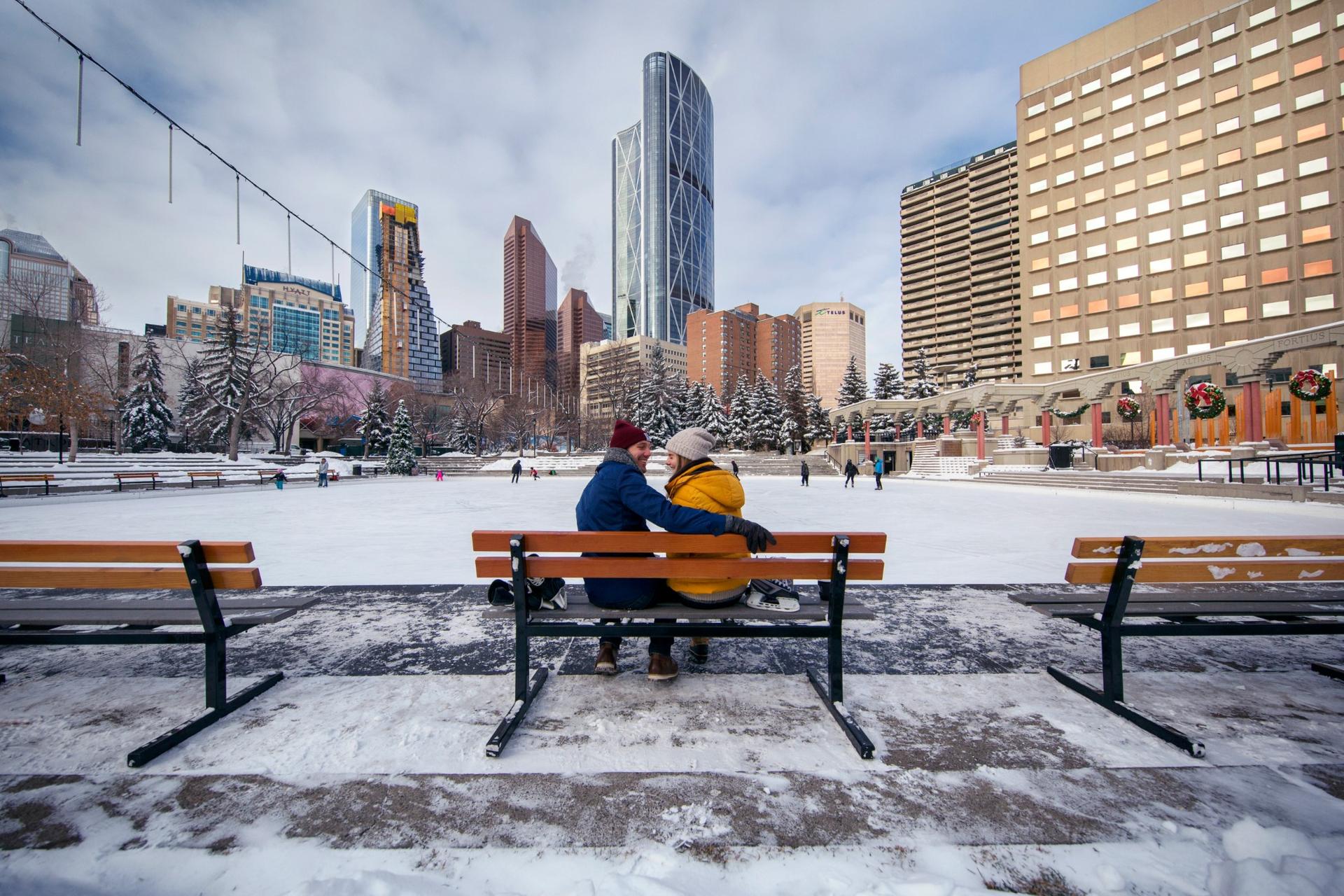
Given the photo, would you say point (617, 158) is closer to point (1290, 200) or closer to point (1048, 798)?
point (1290, 200)

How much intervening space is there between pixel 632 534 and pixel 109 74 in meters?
8.20

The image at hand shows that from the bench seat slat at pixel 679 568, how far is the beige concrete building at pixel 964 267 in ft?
279

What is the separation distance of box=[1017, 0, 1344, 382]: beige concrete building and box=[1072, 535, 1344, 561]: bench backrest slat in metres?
55.2

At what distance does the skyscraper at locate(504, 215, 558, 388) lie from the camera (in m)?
A: 167

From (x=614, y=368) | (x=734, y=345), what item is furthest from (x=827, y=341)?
(x=614, y=368)

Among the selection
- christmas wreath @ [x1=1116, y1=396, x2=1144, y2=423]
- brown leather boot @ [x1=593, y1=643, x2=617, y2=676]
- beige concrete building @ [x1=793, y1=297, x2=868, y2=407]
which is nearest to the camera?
brown leather boot @ [x1=593, y1=643, x2=617, y2=676]

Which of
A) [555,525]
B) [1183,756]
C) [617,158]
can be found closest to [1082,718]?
[1183,756]

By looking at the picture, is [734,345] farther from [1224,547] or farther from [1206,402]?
[1224,547]

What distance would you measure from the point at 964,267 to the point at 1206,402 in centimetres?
7594

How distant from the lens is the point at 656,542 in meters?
2.53

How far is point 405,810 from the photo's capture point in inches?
74.7

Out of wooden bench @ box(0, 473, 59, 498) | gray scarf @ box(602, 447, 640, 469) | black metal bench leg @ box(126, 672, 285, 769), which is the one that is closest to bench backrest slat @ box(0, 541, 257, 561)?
black metal bench leg @ box(126, 672, 285, 769)

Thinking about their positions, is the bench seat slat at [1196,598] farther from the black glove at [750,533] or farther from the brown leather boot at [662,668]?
the brown leather boot at [662,668]

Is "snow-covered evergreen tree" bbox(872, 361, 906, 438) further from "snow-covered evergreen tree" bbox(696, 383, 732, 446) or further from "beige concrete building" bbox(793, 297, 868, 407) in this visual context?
"beige concrete building" bbox(793, 297, 868, 407)
